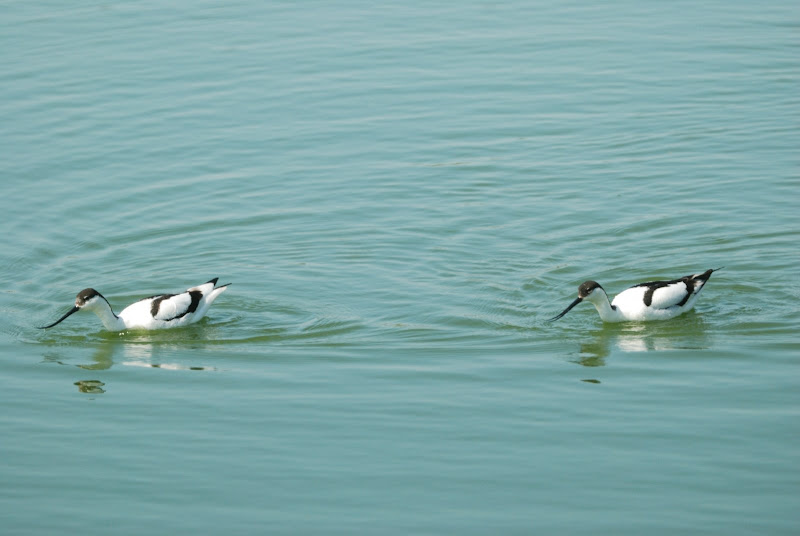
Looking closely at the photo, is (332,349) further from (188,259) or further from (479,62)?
(479,62)

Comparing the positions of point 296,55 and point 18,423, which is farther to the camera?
point 296,55

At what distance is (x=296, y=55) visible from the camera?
979 inches

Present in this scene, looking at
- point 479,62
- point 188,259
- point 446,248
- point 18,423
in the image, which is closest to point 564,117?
point 479,62

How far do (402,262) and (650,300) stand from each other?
11.6 feet

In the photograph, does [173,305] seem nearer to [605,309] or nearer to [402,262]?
[402,262]

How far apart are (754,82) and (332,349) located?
485 inches

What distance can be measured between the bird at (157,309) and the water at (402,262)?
0.64 feet

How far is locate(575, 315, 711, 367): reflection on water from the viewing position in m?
13.3

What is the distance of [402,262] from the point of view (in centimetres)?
1577

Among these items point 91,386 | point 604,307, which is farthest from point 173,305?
point 604,307

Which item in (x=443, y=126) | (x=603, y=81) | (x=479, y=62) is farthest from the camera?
(x=479, y=62)

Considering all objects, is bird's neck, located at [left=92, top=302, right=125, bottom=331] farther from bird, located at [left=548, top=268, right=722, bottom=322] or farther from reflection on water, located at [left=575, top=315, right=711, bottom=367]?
reflection on water, located at [left=575, top=315, right=711, bottom=367]

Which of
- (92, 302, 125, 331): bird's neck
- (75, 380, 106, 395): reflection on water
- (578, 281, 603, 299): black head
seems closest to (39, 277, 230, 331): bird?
(92, 302, 125, 331): bird's neck

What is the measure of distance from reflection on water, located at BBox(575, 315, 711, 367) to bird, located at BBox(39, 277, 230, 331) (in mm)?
4721
